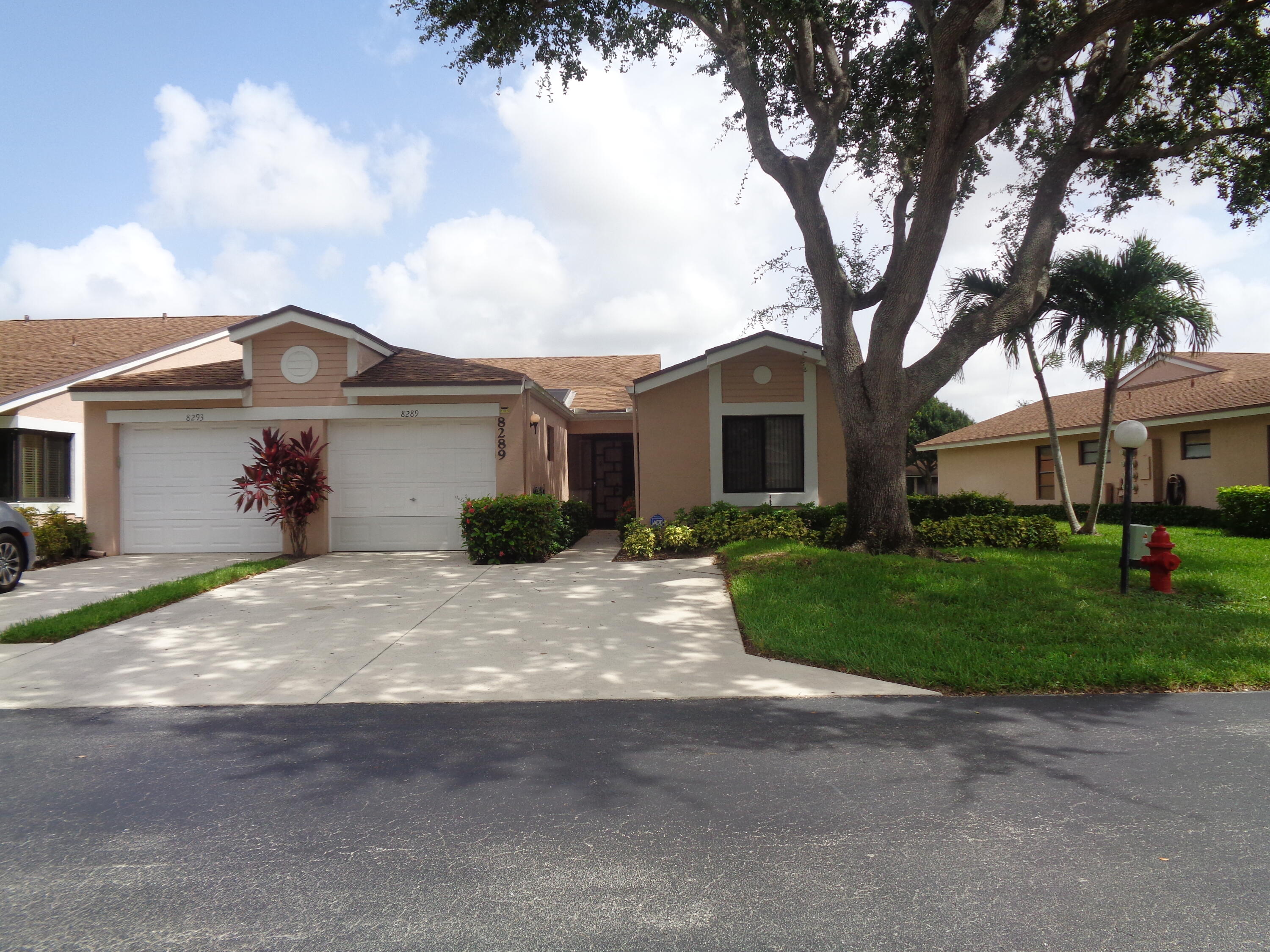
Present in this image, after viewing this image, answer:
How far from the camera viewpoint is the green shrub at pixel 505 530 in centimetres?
1169

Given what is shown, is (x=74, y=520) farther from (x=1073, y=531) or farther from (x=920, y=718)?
(x=1073, y=531)

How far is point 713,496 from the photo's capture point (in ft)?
46.5

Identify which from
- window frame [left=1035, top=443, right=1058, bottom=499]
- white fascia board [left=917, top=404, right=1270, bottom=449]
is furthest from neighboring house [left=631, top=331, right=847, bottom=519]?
window frame [left=1035, top=443, right=1058, bottom=499]

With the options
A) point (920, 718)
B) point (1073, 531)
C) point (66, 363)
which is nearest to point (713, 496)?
point (1073, 531)

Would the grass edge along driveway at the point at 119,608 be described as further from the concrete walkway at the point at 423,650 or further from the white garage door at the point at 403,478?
the white garage door at the point at 403,478

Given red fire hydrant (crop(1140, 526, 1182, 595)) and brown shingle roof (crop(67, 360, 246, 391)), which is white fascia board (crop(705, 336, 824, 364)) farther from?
brown shingle roof (crop(67, 360, 246, 391))

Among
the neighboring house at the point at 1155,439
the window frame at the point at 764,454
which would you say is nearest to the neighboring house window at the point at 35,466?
the window frame at the point at 764,454

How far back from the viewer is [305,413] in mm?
13047

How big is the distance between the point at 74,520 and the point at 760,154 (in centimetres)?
1256

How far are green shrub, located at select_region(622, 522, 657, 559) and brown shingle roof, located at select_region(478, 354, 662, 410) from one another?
679 centimetres

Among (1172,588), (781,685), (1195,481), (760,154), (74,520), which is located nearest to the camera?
(781,685)

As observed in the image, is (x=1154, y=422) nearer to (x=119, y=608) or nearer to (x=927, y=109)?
(x=927, y=109)

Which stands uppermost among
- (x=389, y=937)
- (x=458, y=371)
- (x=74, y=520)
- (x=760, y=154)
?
(x=760, y=154)

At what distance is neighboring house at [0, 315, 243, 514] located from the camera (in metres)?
13.7
